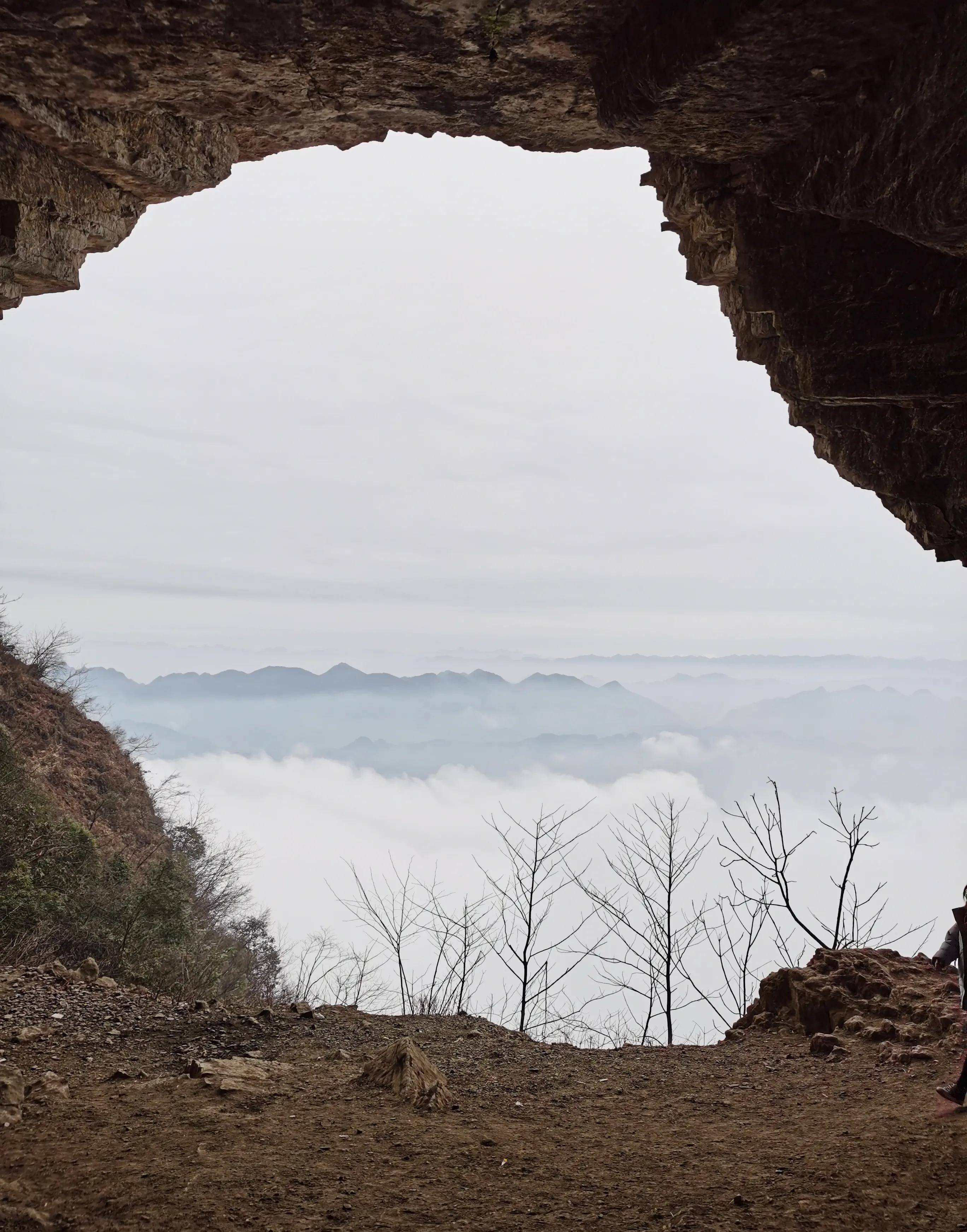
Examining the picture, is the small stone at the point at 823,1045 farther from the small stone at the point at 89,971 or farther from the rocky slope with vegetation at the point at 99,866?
the rocky slope with vegetation at the point at 99,866

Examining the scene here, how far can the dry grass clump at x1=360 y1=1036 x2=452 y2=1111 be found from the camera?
5527 mm

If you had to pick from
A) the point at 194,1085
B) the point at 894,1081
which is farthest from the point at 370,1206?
the point at 894,1081

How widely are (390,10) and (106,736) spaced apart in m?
26.2

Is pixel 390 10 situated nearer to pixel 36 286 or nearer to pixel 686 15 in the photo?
pixel 686 15

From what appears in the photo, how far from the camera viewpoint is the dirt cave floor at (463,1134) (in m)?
4.07

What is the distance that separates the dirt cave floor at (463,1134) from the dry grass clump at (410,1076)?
0.09 metres

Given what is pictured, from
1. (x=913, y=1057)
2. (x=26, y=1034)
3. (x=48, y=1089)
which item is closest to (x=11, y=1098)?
(x=48, y=1089)

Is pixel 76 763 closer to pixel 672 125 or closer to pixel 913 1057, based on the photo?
pixel 913 1057

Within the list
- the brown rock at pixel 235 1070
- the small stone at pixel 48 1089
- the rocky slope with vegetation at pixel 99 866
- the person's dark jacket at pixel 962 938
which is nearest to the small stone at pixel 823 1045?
the person's dark jacket at pixel 962 938

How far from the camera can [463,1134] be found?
5.07 meters

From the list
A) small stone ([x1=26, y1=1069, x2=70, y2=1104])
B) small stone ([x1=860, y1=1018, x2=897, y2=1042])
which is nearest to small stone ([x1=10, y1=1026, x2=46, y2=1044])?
small stone ([x1=26, y1=1069, x2=70, y2=1104])

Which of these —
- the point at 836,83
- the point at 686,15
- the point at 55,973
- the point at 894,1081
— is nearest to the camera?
the point at 686,15

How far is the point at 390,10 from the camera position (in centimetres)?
374

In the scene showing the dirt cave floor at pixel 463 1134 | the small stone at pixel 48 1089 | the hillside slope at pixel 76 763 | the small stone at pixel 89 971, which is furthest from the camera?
the hillside slope at pixel 76 763
